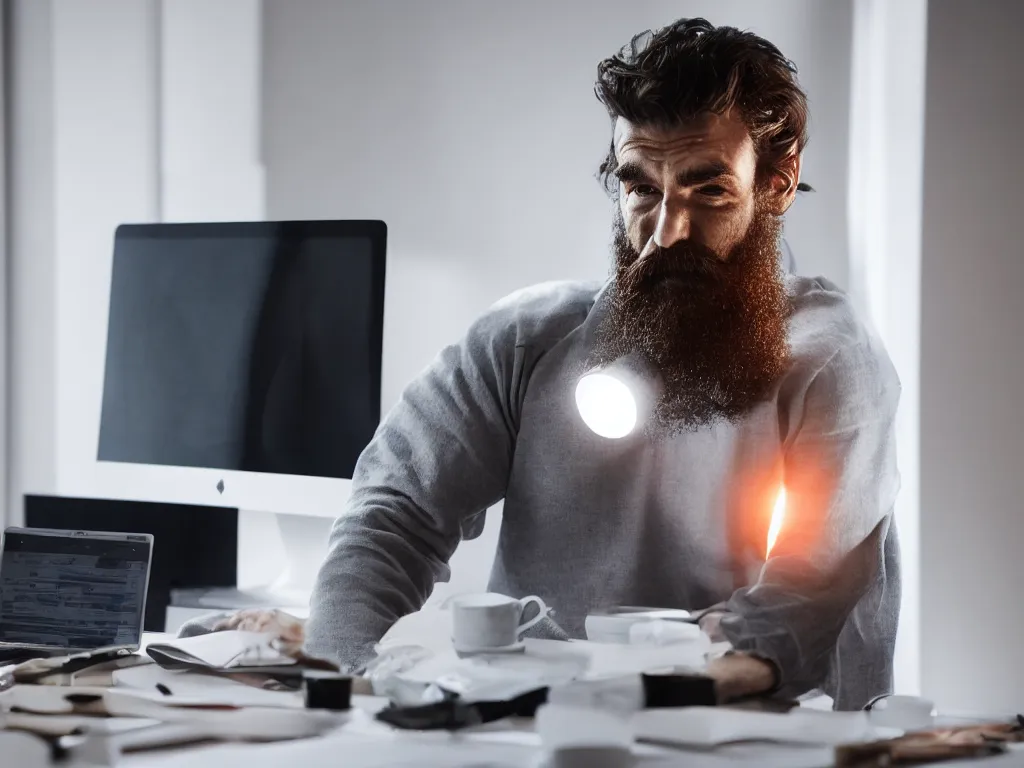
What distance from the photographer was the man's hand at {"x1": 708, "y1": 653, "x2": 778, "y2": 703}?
1044 mm

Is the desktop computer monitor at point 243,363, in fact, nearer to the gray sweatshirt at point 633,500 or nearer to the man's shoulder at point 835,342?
the gray sweatshirt at point 633,500

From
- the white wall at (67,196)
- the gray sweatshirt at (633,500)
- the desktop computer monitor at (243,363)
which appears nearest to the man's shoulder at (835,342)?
the gray sweatshirt at (633,500)

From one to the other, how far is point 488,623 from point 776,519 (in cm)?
34

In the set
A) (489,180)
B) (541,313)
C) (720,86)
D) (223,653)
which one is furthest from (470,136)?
(223,653)

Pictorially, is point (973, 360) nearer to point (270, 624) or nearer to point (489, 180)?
point (489, 180)

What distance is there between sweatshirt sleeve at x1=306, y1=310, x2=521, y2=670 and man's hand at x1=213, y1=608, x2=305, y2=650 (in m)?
0.02

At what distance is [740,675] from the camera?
1.05 m

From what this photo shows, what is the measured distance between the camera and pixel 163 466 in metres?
1.40

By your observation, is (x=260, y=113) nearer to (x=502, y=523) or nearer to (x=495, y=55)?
(x=495, y=55)

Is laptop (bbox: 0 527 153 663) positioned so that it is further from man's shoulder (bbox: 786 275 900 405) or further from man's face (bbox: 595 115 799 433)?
man's shoulder (bbox: 786 275 900 405)

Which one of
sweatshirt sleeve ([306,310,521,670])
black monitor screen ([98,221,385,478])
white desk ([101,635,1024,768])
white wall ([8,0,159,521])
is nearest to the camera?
white desk ([101,635,1024,768])

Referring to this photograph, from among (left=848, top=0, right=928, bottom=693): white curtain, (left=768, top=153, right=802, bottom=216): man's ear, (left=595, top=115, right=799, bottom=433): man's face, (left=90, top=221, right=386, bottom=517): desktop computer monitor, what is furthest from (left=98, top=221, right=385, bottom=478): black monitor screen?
(left=848, top=0, right=928, bottom=693): white curtain

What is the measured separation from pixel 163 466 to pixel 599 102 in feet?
2.53

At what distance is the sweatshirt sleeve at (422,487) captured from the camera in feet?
3.86
